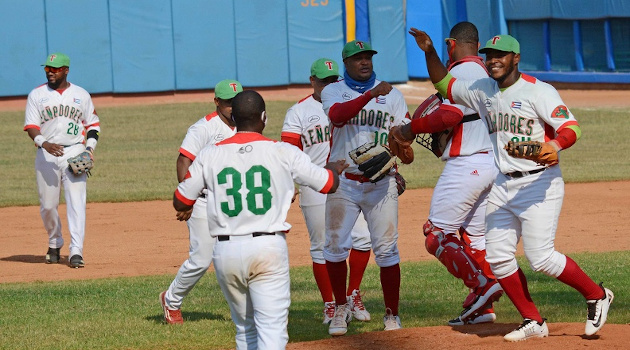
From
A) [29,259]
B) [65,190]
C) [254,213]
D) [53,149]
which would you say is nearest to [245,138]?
[254,213]

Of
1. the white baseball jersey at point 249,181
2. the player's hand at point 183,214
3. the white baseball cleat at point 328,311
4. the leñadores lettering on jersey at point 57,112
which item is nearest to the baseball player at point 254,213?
the white baseball jersey at point 249,181

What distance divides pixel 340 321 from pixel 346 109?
168 cm

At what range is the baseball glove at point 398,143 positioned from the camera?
717cm

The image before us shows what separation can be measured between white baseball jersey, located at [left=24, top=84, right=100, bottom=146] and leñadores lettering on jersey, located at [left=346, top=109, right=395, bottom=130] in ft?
14.6

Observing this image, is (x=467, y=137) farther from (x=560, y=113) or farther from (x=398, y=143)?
(x=560, y=113)

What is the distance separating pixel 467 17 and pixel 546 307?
81.4 feet

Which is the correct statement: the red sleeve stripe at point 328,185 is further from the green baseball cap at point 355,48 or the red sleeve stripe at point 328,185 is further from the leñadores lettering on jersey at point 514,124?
the green baseball cap at point 355,48

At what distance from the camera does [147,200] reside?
15.6 meters

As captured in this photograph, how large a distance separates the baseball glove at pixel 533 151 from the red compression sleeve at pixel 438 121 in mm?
1006

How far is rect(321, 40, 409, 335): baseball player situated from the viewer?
7.56 metres

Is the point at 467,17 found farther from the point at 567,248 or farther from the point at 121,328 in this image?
the point at 121,328

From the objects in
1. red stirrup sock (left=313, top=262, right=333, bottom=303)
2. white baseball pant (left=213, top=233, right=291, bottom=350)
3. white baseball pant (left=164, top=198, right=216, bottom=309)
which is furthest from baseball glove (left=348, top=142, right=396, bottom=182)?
white baseball pant (left=213, top=233, right=291, bottom=350)

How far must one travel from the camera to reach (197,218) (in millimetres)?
7883

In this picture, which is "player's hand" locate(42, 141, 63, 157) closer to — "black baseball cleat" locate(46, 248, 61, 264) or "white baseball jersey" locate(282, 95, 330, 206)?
"black baseball cleat" locate(46, 248, 61, 264)
